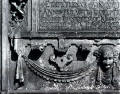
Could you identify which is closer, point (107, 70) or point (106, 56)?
point (106, 56)

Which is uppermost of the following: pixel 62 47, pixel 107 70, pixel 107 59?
pixel 62 47

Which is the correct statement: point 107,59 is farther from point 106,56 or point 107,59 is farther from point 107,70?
point 107,70

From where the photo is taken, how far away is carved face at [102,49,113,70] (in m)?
8.87

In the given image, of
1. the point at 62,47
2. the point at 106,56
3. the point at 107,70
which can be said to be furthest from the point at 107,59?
the point at 62,47

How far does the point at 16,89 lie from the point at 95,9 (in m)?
2.38

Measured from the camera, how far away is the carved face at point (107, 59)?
8.87m

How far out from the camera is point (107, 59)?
8922 millimetres

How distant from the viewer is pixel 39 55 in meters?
9.02

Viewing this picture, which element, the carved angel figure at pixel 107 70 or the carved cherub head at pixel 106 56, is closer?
the carved cherub head at pixel 106 56

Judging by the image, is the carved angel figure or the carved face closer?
the carved face

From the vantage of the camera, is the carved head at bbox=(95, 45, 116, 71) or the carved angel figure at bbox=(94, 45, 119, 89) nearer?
the carved head at bbox=(95, 45, 116, 71)

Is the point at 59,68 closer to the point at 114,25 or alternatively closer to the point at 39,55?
the point at 39,55

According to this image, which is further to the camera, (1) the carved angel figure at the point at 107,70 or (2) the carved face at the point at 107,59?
(1) the carved angel figure at the point at 107,70

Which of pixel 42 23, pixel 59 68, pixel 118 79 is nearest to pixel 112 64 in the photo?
pixel 118 79
